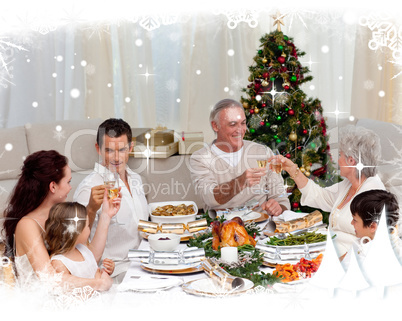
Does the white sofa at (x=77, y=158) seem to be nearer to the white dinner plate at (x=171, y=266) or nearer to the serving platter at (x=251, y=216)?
the serving platter at (x=251, y=216)

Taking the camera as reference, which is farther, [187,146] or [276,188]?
[187,146]

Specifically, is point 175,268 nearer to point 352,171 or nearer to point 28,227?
point 28,227

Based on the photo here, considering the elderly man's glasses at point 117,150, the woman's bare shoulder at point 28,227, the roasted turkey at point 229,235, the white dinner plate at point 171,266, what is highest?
the elderly man's glasses at point 117,150

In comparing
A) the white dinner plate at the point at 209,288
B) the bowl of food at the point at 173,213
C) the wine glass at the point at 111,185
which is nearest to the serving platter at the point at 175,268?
the white dinner plate at the point at 209,288

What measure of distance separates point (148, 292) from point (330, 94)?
3.62m

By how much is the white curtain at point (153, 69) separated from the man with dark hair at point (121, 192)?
107 inches

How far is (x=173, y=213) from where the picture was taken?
2.04 metres

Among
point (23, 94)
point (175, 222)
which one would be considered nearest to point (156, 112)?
point (23, 94)

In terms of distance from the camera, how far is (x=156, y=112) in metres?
4.78

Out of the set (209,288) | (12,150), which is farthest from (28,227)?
(12,150)

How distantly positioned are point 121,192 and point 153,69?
2.87 meters

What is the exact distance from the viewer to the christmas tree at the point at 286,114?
304 cm

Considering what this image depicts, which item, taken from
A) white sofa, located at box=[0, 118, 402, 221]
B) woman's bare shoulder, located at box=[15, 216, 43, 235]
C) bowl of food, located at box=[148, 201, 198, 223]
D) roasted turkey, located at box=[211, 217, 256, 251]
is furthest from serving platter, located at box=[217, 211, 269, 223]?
white sofa, located at box=[0, 118, 402, 221]

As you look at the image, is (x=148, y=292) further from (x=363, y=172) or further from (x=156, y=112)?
(x=156, y=112)
